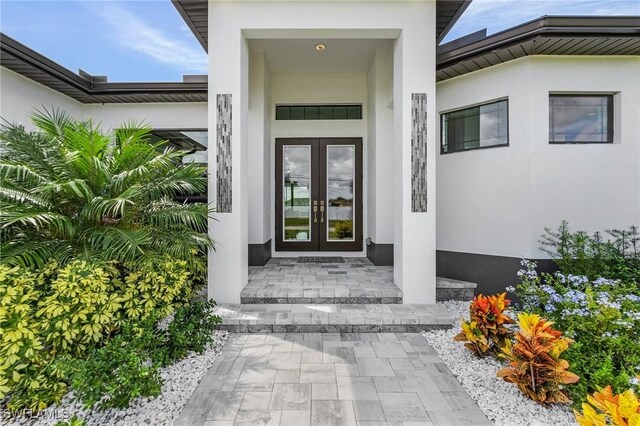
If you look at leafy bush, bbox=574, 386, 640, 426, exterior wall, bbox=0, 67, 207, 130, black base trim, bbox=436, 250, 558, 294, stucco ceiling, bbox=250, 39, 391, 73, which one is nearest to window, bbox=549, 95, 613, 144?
black base trim, bbox=436, 250, 558, 294

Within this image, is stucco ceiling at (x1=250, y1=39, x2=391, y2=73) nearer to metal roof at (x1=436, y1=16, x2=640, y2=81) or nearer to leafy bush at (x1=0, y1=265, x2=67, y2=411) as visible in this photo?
metal roof at (x1=436, y1=16, x2=640, y2=81)

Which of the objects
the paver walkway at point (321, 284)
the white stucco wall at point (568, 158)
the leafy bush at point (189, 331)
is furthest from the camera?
the white stucco wall at point (568, 158)

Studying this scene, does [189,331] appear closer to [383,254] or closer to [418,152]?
[418,152]

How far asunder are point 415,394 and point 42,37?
287 inches

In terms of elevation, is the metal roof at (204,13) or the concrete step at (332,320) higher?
the metal roof at (204,13)

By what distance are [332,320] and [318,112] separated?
5239mm

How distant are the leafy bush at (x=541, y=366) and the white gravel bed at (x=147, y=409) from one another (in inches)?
114

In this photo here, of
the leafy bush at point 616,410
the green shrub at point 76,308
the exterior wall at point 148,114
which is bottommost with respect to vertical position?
the leafy bush at point 616,410

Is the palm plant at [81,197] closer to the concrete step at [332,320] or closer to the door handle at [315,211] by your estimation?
the concrete step at [332,320]

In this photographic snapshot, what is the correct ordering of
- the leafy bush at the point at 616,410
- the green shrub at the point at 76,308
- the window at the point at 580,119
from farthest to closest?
the window at the point at 580,119 < the green shrub at the point at 76,308 < the leafy bush at the point at 616,410

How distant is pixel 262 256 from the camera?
6930mm

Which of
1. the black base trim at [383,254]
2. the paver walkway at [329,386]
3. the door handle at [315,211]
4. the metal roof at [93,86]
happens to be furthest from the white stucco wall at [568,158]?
the metal roof at [93,86]

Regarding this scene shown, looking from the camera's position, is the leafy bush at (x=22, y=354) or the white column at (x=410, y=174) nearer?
the leafy bush at (x=22, y=354)

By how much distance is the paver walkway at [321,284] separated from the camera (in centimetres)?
485
